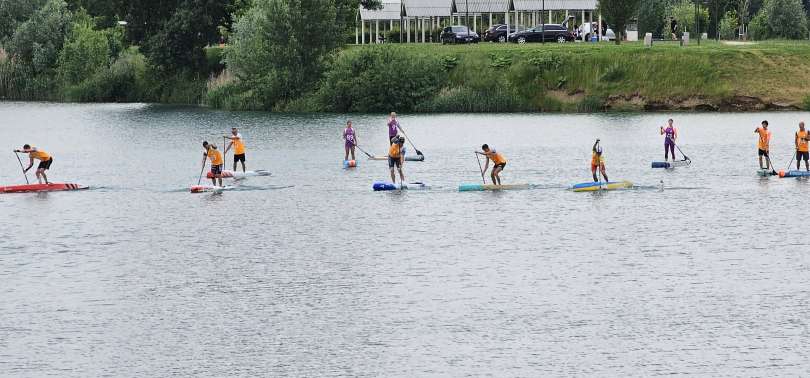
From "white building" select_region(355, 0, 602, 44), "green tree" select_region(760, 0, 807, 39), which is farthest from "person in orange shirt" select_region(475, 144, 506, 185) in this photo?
"green tree" select_region(760, 0, 807, 39)

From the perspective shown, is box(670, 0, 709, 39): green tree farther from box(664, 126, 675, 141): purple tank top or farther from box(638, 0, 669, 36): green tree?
box(664, 126, 675, 141): purple tank top

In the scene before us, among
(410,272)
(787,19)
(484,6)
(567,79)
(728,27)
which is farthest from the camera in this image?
(484,6)

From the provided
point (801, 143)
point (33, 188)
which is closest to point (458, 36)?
point (801, 143)

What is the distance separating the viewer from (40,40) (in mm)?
144750

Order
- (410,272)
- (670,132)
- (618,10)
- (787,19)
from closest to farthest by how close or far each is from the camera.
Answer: (410,272) < (670,132) < (618,10) < (787,19)

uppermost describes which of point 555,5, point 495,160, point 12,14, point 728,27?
point 12,14

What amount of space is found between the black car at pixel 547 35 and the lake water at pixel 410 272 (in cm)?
5612

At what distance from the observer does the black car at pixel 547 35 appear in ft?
418

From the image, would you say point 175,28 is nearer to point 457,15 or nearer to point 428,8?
point 428,8

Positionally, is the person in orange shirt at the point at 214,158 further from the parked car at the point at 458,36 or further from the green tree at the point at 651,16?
the green tree at the point at 651,16

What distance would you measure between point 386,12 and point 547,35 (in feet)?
111

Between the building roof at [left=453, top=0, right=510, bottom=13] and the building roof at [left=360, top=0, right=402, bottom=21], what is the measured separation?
698 centimetres

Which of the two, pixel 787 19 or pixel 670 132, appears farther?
pixel 787 19

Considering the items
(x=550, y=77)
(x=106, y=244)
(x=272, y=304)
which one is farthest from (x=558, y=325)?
(x=550, y=77)
